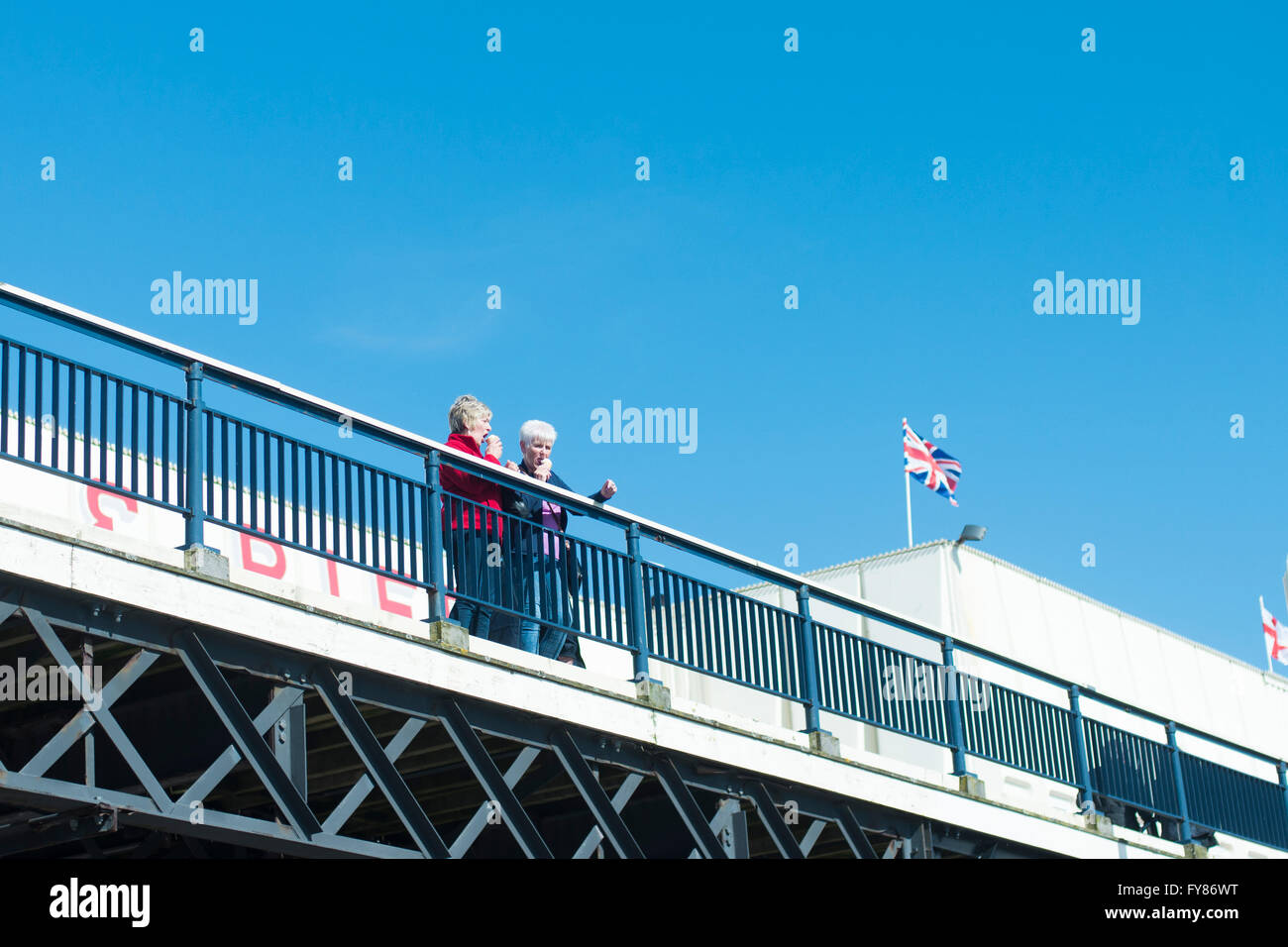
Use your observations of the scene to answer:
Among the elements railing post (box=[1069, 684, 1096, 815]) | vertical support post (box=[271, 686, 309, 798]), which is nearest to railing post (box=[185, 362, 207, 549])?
vertical support post (box=[271, 686, 309, 798])

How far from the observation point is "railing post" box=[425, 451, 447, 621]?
1100 cm

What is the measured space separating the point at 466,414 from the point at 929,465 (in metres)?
19.0

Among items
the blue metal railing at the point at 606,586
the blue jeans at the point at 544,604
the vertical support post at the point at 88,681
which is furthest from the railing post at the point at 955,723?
the vertical support post at the point at 88,681

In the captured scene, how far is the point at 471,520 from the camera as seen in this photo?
457 inches

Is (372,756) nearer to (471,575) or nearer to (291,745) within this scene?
(291,745)

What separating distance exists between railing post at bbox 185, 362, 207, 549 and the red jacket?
1.81 meters

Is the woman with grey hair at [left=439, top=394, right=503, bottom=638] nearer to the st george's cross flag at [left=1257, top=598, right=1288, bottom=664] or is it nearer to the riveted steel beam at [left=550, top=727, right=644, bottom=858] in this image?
the riveted steel beam at [left=550, top=727, right=644, bottom=858]

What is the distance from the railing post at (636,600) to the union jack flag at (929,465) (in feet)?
58.5

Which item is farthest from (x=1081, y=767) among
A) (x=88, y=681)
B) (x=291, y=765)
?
(x=88, y=681)

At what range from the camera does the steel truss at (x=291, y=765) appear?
30.0 feet

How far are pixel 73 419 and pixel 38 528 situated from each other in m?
0.72
